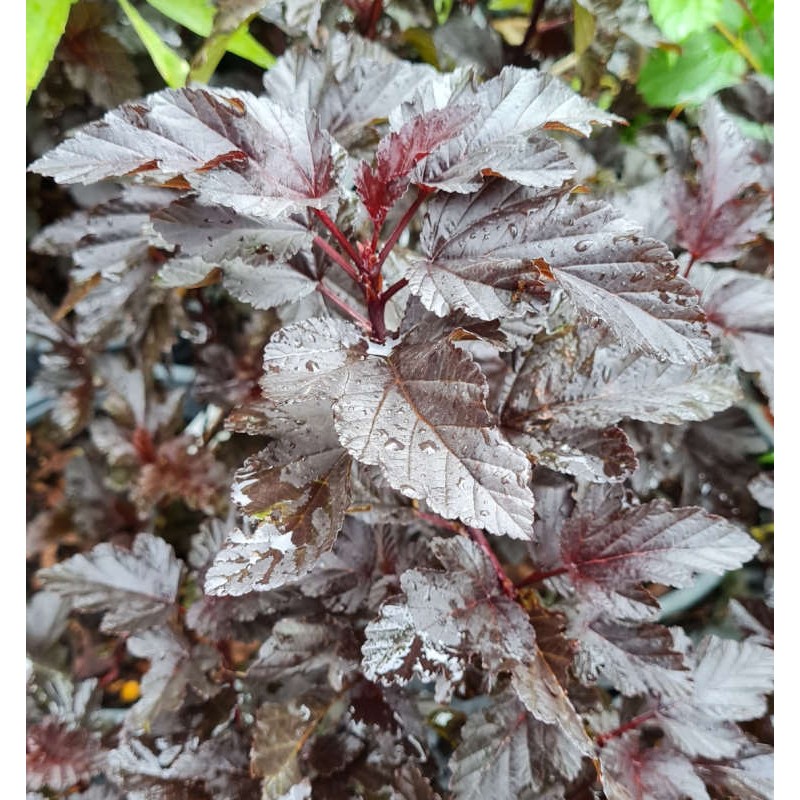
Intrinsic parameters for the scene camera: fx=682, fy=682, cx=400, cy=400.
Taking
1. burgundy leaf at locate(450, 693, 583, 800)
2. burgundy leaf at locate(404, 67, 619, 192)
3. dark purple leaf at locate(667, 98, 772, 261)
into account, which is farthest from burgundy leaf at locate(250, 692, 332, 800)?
dark purple leaf at locate(667, 98, 772, 261)

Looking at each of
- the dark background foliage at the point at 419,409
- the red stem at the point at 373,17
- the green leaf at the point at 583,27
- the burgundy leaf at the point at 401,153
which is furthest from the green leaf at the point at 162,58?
the green leaf at the point at 583,27

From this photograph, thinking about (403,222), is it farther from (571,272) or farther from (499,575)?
(499,575)

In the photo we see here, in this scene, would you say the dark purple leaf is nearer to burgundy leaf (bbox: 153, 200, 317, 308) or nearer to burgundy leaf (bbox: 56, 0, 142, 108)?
burgundy leaf (bbox: 153, 200, 317, 308)

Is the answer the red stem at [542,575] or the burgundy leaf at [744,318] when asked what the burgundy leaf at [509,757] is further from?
the burgundy leaf at [744,318]

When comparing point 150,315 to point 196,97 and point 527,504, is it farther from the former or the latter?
point 527,504

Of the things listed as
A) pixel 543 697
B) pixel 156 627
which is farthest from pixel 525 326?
pixel 156 627

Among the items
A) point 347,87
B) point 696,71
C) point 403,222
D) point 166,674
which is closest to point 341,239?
point 403,222

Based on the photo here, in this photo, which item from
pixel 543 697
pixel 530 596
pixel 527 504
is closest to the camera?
pixel 527 504
